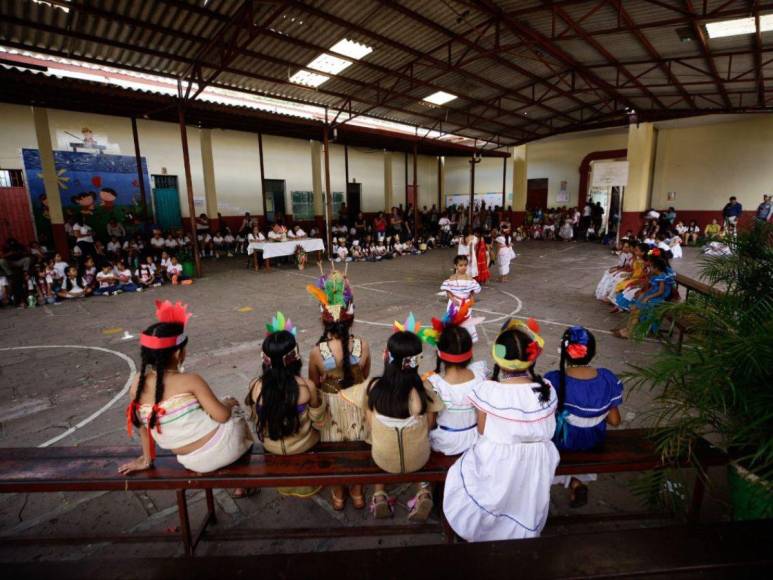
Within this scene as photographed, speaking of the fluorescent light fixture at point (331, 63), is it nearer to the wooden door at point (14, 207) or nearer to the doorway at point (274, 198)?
the doorway at point (274, 198)

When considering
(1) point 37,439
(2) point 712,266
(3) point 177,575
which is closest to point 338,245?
(1) point 37,439

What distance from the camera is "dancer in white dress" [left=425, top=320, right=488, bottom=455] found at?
7.80 ft

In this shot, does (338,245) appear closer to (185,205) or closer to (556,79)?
(185,205)

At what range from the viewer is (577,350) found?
237 centimetres

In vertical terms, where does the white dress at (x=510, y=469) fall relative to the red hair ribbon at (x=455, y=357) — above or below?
below

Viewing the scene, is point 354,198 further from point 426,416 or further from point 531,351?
point 531,351

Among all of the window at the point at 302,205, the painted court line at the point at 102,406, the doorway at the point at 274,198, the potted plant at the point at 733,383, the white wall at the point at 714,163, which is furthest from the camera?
the window at the point at 302,205

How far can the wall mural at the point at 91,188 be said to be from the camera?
40.0 feet

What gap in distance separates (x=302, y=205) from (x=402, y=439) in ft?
59.3

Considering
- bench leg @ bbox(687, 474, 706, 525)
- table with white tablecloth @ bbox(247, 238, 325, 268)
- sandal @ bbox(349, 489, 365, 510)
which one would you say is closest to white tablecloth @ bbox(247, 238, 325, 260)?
table with white tablecloth @ bbox(247, 238, 325, 268)

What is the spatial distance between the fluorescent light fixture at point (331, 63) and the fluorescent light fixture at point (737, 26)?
309 inches

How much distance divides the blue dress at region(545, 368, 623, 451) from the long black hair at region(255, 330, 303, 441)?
4.97ft

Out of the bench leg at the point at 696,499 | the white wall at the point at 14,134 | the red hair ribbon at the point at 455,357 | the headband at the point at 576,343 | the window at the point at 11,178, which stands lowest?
the bench leg at the point at 696,499

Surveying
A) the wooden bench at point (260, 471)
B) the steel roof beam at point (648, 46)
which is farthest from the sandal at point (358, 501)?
the steel roof beam at point (648, 46)
